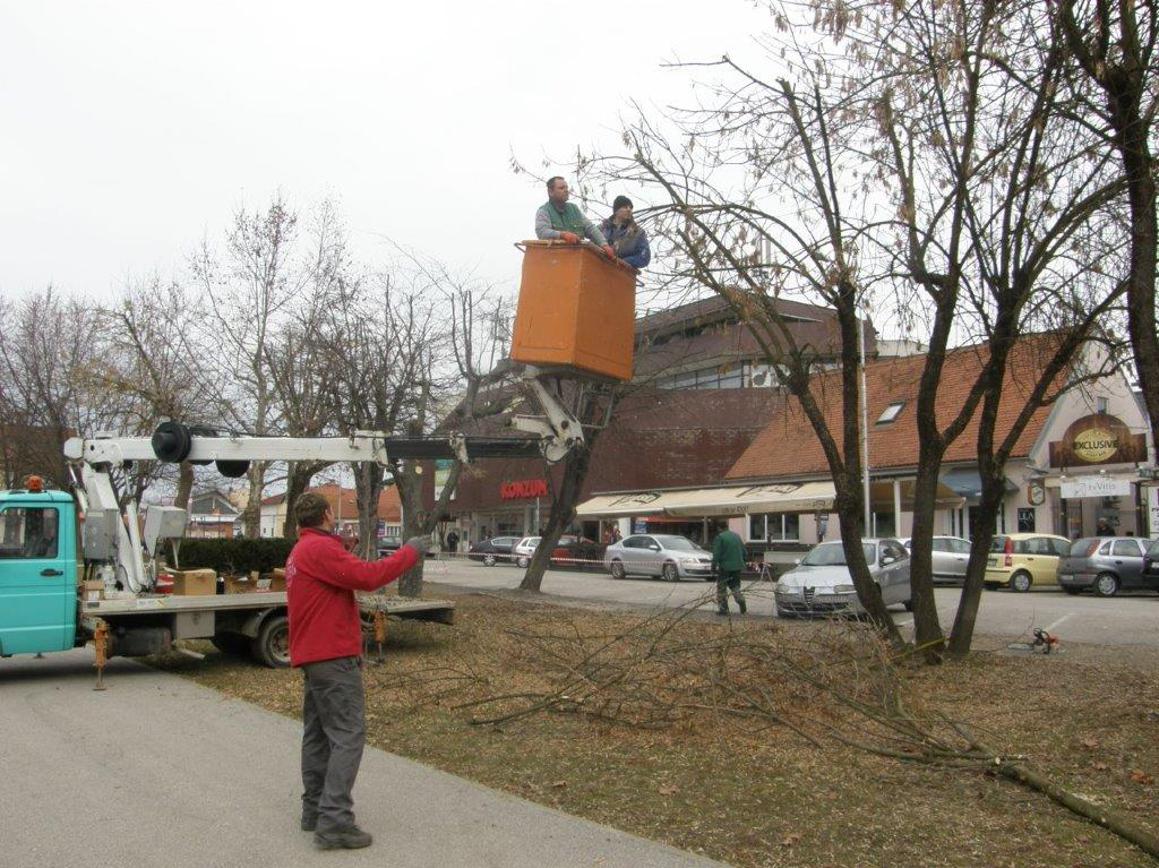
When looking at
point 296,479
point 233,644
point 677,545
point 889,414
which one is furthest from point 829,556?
point 889,414

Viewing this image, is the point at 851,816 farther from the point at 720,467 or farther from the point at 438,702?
the point at 720,467

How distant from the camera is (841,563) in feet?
64.3

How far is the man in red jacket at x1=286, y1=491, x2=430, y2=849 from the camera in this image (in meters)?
5.23

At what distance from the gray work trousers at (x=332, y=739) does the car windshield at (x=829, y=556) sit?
1524 centimetres

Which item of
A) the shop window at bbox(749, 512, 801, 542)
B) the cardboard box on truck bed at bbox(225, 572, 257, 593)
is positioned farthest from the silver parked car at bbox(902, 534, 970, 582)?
the cardboard box on truck bed at bbox(225, 572, 257, 593)

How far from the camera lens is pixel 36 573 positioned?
10.8m

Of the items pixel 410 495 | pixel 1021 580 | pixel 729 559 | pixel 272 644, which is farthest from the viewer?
pixel 1021 580

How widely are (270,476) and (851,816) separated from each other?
2276 cm

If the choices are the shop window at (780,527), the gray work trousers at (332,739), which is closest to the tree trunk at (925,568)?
the gray work trousers at (332,739)

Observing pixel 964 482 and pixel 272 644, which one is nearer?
pixel 272 644

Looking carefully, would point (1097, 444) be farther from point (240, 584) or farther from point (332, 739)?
point (332, 739)

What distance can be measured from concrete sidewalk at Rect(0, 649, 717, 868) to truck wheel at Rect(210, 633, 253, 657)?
3728 mm

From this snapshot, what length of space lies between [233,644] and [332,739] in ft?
27.4

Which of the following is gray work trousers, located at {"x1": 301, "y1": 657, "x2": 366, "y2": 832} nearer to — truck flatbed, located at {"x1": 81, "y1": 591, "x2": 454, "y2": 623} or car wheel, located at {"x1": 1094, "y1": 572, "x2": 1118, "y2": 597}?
truck flatbed, located at {"x1": 81, "y1": 591, "x2": 454, "y2": 623}
